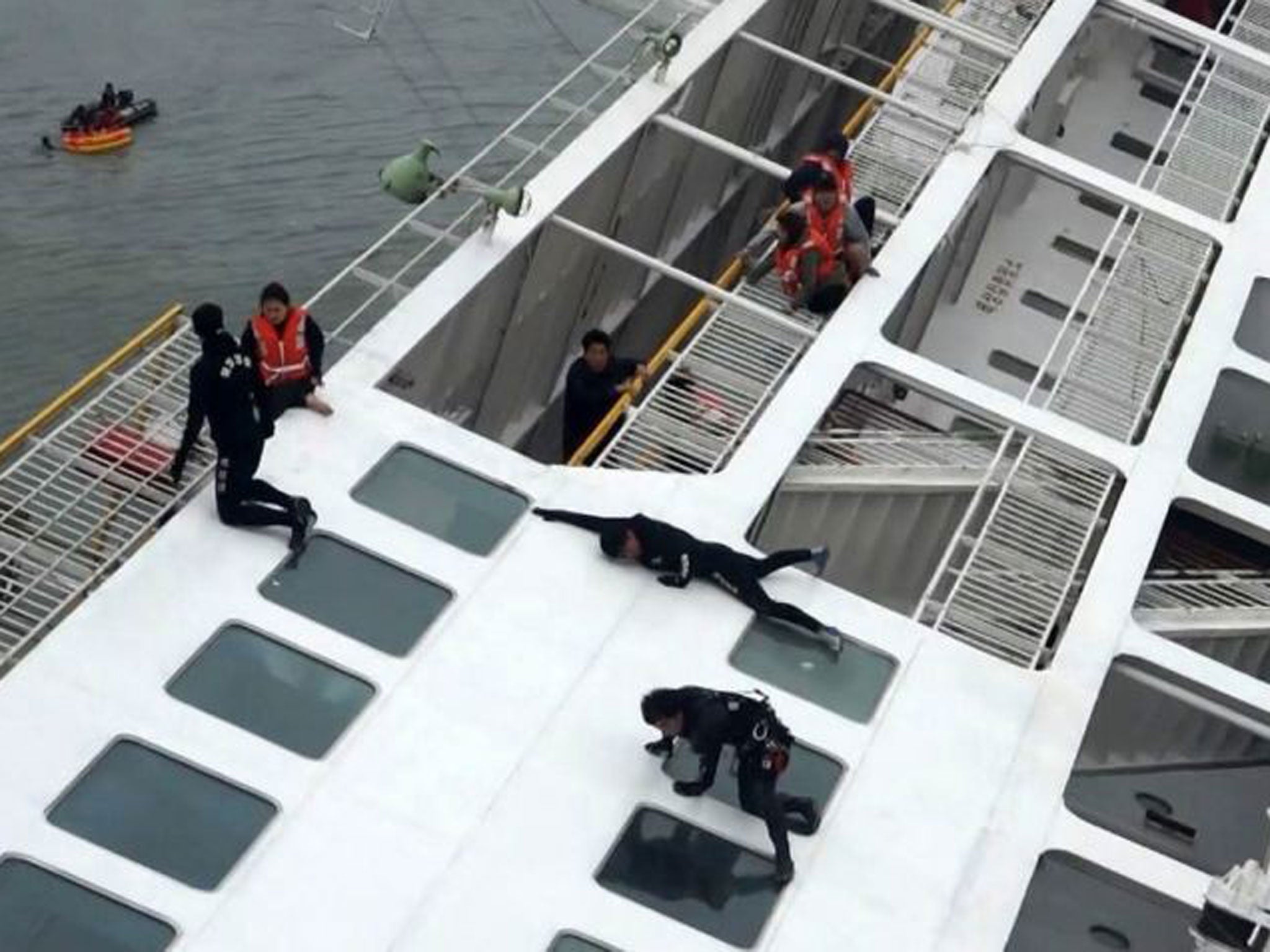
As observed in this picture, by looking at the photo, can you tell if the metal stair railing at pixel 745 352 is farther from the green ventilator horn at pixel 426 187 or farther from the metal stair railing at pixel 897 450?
the green ventilator horn at pixel 426 187

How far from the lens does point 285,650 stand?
15.7 m

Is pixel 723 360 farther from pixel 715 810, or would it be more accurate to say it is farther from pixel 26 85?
pixel 26 85

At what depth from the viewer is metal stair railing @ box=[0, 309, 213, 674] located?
16.1 metres

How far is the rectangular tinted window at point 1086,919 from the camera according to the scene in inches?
672

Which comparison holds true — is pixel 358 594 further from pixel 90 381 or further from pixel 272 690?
pixel 90 381

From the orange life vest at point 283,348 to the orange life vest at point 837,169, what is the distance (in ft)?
16.3

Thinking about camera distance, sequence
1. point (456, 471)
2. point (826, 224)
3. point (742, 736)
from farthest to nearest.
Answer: point (826, 224), point (456, 471), point (742, 736)

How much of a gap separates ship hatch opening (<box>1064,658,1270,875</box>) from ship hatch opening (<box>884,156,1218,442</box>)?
2.41m

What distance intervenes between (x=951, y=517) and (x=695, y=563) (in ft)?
11.4

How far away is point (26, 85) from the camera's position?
106 ft

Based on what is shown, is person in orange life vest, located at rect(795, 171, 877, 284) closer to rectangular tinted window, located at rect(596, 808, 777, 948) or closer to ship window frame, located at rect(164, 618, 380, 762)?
Result: ship window frame, located at rect(164, 618, 380, 762)

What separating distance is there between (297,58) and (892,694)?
19.6 m

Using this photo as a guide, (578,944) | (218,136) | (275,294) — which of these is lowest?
(578,944)

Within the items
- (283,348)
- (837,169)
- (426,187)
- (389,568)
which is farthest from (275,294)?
(837,169)
